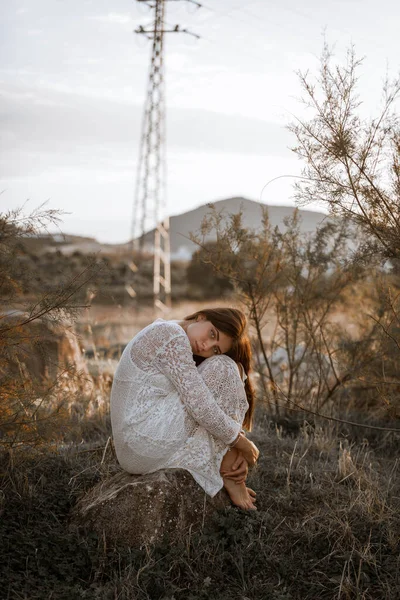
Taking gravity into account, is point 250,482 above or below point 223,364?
below

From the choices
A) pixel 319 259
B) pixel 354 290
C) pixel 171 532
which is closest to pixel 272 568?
pixel 171 532

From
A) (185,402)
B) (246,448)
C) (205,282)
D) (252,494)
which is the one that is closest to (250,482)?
(252,494)

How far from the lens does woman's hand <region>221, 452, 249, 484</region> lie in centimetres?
344

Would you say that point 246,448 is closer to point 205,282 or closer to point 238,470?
point 238,470

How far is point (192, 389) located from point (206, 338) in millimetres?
312

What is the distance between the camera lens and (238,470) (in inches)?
136

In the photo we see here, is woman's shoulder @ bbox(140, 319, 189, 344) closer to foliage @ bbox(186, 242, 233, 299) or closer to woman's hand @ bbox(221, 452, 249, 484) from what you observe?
woman's hand @ bbox(221, 452, 249, 484)

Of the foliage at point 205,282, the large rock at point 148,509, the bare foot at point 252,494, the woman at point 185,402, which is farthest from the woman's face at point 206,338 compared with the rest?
the foliage at point 205,282

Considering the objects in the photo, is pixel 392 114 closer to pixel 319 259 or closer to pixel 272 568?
pixel 319 259

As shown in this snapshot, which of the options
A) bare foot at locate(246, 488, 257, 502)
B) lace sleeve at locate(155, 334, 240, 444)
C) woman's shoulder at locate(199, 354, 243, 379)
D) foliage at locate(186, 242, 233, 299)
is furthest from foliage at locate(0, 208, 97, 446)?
foliage at locate(186, 242, 233, 299)

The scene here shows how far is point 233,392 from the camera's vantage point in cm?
339

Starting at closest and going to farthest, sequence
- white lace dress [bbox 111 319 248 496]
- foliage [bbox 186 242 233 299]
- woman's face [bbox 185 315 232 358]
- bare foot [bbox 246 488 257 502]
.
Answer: white lace dress [bbox 111 319 248 496], woman's face [bbox 185 315 232 358], bare foot [bbox 246 488 257 502], foliage [bbox 186 242 233 299]

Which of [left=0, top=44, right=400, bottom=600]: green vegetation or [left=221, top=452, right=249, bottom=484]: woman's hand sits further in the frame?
[left=221, top=452, right=249, bottom=484]: woman's hand

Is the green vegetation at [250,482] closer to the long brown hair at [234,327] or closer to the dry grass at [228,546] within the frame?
the dry grass at [228,546]
